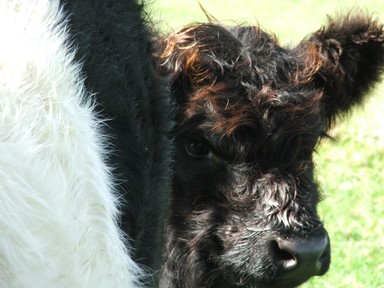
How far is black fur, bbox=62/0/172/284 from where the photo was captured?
3.05 meters

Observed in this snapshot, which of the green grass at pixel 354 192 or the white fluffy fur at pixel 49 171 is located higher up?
the white fluffy fur at pixel 49 171

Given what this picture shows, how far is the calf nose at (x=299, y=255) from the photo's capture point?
164 inches

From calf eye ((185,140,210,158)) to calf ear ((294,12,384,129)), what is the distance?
93cm

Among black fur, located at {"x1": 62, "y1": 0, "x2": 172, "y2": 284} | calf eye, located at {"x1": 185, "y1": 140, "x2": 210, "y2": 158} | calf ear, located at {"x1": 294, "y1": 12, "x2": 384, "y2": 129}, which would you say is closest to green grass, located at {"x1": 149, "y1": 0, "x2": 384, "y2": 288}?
calf ear, located at {"x1": 294, "y1": 12, "x2": 384, "y2": 129}

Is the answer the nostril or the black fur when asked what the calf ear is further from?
the black fur

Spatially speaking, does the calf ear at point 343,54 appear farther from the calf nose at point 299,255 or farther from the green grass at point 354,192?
the calf nose at point 299,255

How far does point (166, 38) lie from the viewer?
16.4 ft

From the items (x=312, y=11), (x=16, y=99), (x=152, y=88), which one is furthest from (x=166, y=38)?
(x=312, y=11)

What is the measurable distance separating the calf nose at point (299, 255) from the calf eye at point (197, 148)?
66cm

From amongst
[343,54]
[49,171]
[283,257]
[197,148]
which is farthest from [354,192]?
[49,171]

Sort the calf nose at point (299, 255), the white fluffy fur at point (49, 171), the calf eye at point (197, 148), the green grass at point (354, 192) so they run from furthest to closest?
the green grass at point (354, 192), the calf eye at point (197, 148), the calf nose at point (299, 255), the white fluffy fur at point (49, 171)

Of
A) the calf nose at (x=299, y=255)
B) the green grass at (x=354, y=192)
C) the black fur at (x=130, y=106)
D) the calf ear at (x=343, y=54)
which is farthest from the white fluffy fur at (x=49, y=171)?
the calf ear at (x=343, y=54)

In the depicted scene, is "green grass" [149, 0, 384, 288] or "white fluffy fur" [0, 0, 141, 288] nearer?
"white fluffy fur" [0, 0, 141, 288]

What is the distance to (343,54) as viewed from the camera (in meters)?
Answer: 5.36
